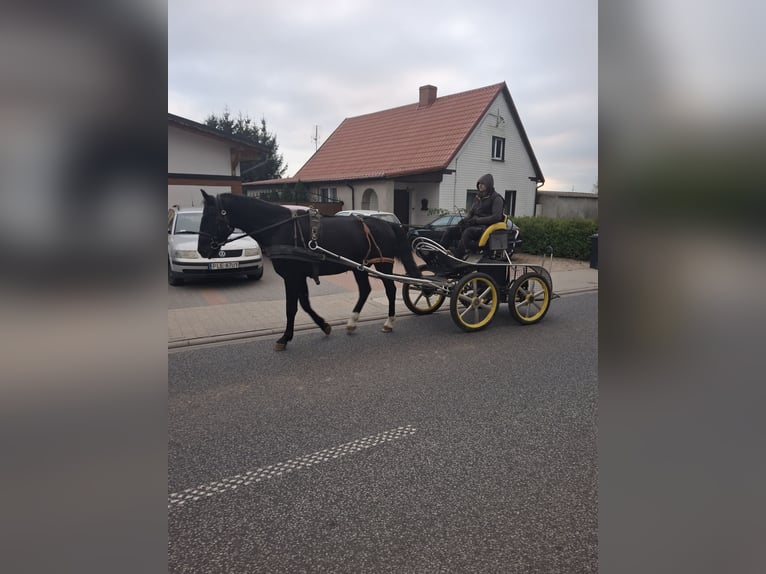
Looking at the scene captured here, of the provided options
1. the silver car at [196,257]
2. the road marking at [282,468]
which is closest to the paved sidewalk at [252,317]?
the silver car at [196,257]

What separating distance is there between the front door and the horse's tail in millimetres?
13481

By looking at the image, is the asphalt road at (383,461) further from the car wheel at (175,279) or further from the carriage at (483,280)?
the car wheel at (175,279)

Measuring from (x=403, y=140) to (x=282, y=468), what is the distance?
823 inches

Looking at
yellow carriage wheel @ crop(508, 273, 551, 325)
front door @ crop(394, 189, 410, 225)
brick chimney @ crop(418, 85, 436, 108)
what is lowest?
yellow carriage wheel @ crop(508, 273, 551, 325)

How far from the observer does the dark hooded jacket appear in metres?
6.70

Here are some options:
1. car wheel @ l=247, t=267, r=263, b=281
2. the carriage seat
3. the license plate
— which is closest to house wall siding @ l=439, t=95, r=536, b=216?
car wheel @ l=247, t=267, r=263, b=281

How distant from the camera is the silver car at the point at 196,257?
31.2 feet

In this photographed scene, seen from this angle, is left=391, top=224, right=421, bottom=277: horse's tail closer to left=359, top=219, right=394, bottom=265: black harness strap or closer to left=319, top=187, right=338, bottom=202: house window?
left=359, top=219, right=394, bottom=265: black harness strap

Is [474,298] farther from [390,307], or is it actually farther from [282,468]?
[282,468]
